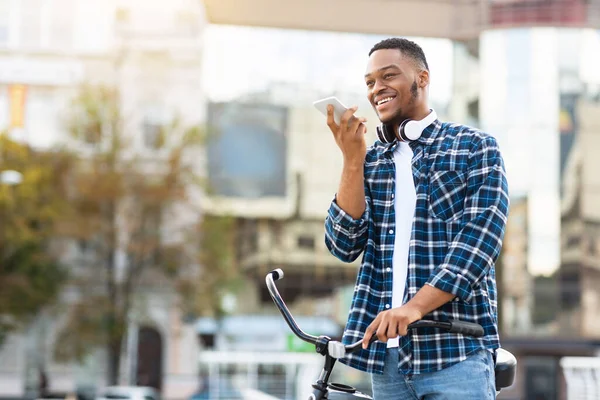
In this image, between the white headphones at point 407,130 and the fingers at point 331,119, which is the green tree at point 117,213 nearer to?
the white headphones at point 407,130

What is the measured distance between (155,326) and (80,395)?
8.27 meters

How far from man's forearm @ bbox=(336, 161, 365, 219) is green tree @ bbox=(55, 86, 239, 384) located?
91.5 feet

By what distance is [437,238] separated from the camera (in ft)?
8.80

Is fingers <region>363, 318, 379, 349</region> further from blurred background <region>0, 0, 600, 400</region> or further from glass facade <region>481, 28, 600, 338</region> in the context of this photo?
glass facade <region>481, 28, 600, 338</region>

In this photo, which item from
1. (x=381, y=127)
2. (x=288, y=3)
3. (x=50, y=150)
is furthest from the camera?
(x=288, y=3)

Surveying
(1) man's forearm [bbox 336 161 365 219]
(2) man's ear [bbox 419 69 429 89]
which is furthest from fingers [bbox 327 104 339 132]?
(2) man's ear [bbox 419 69 429 89]

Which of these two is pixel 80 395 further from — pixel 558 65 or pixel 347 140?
pixel 347 140

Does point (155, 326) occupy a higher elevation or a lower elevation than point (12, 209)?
lower

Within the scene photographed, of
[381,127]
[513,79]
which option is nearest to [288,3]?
[513,79]

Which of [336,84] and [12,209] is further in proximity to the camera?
[336,84]

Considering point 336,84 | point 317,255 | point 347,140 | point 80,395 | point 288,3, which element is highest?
point 288,3

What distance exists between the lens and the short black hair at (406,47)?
2814 millimetres

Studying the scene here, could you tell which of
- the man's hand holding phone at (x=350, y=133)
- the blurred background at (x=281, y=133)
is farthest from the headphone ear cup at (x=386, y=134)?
the blurred background at (x=281, y=133)

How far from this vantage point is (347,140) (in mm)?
2650
